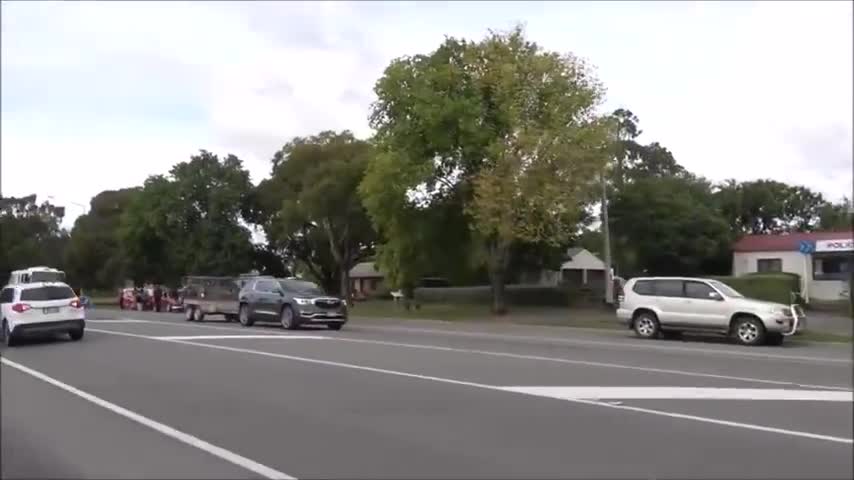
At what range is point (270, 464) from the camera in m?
8.48

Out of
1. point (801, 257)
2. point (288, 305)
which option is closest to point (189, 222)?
point (288, 305)

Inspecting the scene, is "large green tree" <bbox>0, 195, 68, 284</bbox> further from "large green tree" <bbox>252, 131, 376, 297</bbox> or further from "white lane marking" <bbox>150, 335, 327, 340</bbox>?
"large green tree" <bbox>252, 131, 376, 297</bbox>

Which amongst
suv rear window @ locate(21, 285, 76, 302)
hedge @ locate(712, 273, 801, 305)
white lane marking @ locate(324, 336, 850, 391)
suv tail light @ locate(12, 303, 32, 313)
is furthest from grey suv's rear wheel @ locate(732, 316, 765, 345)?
suv tail light @ locate(12, 303, 32, 313)

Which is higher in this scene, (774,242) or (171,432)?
(774,242)

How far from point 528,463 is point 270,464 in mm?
2339

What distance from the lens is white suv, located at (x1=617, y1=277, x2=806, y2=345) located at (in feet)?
78.3

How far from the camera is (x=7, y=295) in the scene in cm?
1187

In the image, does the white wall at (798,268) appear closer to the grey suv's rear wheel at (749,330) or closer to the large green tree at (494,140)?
the large green tree at (494,140)

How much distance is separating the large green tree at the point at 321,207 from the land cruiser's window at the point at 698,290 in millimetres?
27646

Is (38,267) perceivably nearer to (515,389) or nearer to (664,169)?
(515,389)

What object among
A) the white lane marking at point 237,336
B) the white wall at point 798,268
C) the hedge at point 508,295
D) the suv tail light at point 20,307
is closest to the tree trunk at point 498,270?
the hedge at point 508,295

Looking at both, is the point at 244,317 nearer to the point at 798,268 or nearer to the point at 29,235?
the point at 29,235

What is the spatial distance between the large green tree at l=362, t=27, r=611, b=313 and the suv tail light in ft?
76.5

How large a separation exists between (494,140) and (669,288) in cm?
1342
